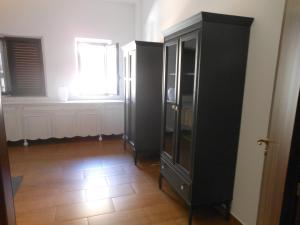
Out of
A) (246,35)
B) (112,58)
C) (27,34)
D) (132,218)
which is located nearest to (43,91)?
(27,34)

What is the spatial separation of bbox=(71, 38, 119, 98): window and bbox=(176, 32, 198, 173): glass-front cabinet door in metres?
2.82

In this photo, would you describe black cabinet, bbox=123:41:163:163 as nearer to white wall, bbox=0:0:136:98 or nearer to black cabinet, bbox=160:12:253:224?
black cabinet, bbox=160:12:253:224

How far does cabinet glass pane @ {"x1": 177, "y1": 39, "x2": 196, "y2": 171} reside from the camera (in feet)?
6.11

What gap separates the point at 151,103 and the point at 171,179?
125cm

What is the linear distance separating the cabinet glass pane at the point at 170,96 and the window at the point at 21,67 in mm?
2959

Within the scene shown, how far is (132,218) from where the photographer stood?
6.70 feet

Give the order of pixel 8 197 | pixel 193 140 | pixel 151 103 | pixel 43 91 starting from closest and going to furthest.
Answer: pixel 8 197, pixel 193 140, pixel 151 103, pixel 43 91

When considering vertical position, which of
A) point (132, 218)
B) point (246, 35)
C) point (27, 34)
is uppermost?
point (27, 34)

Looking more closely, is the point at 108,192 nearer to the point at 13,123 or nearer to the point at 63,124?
the point at 63,124

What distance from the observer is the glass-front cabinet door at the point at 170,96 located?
215 cm

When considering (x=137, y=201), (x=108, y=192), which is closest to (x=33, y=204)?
(x=108, y=192)

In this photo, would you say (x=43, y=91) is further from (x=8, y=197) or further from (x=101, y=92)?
(x=8, y=197)

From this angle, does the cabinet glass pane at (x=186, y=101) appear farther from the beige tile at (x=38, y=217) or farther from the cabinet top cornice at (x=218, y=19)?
the beige tile at (x=38, y=217)

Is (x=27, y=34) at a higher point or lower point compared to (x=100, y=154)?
higher
